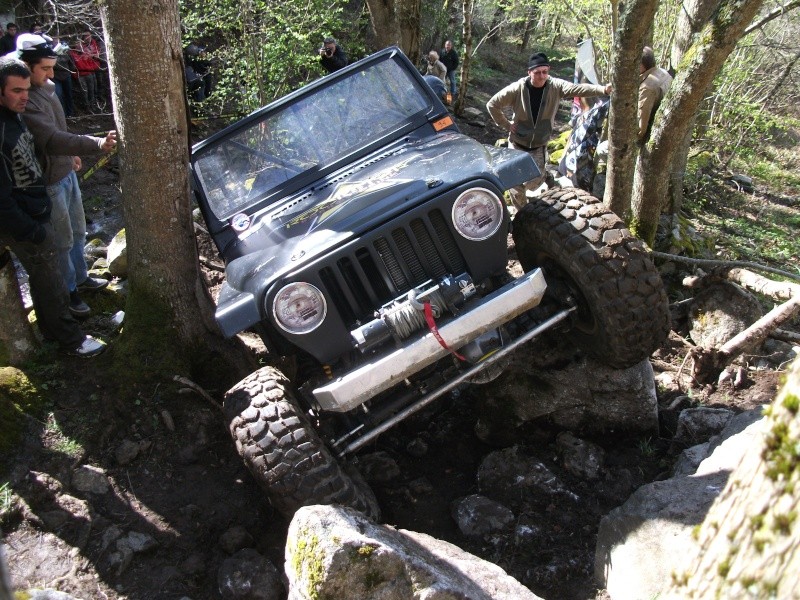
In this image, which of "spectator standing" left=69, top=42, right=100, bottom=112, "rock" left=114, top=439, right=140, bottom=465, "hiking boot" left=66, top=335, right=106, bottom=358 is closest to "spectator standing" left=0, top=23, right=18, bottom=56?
"spectator standing" left=69, top=42, right=100, bottom=112

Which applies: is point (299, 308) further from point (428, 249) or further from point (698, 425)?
point (698, 425)

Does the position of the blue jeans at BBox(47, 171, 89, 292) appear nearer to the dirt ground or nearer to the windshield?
the dirt ground

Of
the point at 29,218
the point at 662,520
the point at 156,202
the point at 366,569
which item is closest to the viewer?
the point at 366,569

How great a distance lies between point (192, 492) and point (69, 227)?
1.97 meters

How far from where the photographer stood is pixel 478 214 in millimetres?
3398

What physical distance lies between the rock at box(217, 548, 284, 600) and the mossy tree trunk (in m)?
1.30

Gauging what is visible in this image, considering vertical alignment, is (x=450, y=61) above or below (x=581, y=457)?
above

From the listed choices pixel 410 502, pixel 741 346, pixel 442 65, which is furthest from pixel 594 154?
pixel 442 65

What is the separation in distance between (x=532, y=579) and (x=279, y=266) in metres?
1.86

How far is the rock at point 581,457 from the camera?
3680 mm

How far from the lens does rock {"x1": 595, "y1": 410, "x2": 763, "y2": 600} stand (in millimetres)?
2768

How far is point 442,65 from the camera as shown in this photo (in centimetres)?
1217

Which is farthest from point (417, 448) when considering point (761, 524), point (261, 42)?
point (261, 42)

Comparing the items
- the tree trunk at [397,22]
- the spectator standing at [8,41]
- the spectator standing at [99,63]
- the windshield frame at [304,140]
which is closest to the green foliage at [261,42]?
the tree trunk at [397,22]
